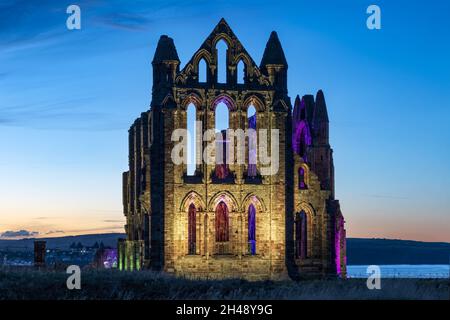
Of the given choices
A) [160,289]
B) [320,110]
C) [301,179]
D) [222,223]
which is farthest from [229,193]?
[160,289]

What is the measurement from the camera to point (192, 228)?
167 feet

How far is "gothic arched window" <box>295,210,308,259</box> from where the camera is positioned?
53688 mm

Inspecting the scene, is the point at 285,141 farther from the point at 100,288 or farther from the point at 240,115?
the point at 100,288

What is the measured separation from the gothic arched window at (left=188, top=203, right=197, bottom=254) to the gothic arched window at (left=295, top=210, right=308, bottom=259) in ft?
20.7

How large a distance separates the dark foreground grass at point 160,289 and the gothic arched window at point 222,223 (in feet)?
48.1

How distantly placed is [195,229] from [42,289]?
61.4 feet

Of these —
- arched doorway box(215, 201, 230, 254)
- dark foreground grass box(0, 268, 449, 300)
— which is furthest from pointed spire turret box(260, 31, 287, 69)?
dark foreground grass box(0, 268, 449, 300)

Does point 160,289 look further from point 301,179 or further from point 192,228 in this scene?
point 301,179

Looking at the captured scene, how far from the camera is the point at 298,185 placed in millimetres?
52156

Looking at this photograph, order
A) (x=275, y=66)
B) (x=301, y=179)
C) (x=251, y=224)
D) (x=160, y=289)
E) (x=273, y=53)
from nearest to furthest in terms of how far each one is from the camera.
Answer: (x=160, y=289) → (x=275, y=66) → (x=273, y=53) → (x=301, y=179) → (x=251, y=224)

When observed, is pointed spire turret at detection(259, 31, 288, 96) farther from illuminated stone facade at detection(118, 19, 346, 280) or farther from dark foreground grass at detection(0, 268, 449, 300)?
dark foreground grass at detection(0, 268, 449, 300)

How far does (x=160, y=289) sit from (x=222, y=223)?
18930 millimetres

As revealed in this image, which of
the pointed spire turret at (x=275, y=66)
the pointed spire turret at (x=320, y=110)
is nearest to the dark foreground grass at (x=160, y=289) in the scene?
the pointed spire turret at (x=275, y=66)
